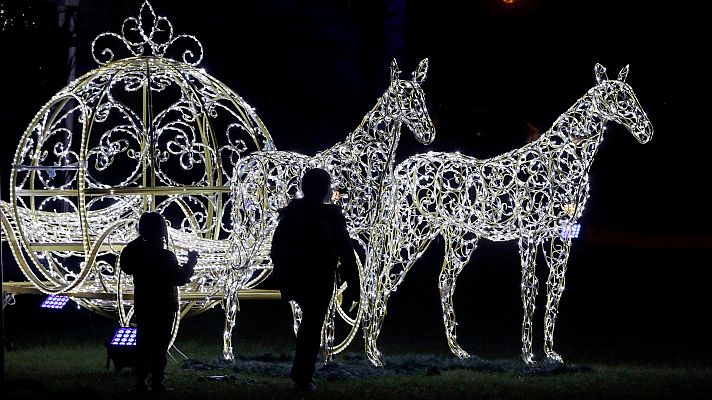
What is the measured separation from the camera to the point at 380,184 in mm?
8430

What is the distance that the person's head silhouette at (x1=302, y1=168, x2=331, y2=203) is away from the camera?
6.93 metres

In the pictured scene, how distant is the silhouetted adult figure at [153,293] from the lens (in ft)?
23.1

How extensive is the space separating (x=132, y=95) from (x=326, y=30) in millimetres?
3470

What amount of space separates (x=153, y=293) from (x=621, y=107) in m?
4.08

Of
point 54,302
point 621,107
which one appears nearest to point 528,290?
point 621,107

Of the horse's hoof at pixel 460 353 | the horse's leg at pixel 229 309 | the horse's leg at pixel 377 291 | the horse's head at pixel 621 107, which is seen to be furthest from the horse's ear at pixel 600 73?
the horse's leg at pixel 229 309

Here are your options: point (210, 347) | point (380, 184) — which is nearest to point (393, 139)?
point (380, 184)

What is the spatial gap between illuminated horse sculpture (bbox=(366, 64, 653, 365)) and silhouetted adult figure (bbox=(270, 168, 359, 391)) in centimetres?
177

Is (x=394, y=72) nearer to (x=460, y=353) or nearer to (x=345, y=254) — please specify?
(x=345, y=254)

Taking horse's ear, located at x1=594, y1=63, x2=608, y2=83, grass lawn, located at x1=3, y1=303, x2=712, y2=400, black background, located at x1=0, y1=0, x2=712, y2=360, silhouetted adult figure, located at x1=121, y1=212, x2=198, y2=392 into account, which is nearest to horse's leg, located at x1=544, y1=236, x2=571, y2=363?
grass lawn, located at x1=3, y1=303, x2=712, y2=400

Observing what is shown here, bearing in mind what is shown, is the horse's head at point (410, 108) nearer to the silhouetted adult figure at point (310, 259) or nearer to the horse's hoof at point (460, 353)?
the silhouetted adult figure at point (310, 259)

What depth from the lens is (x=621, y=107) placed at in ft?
29.3

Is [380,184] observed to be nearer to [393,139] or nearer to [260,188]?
[393,139]

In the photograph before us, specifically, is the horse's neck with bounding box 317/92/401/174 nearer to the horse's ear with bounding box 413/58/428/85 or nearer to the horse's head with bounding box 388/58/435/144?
the horse's head with bounding box 388/58/435/144
